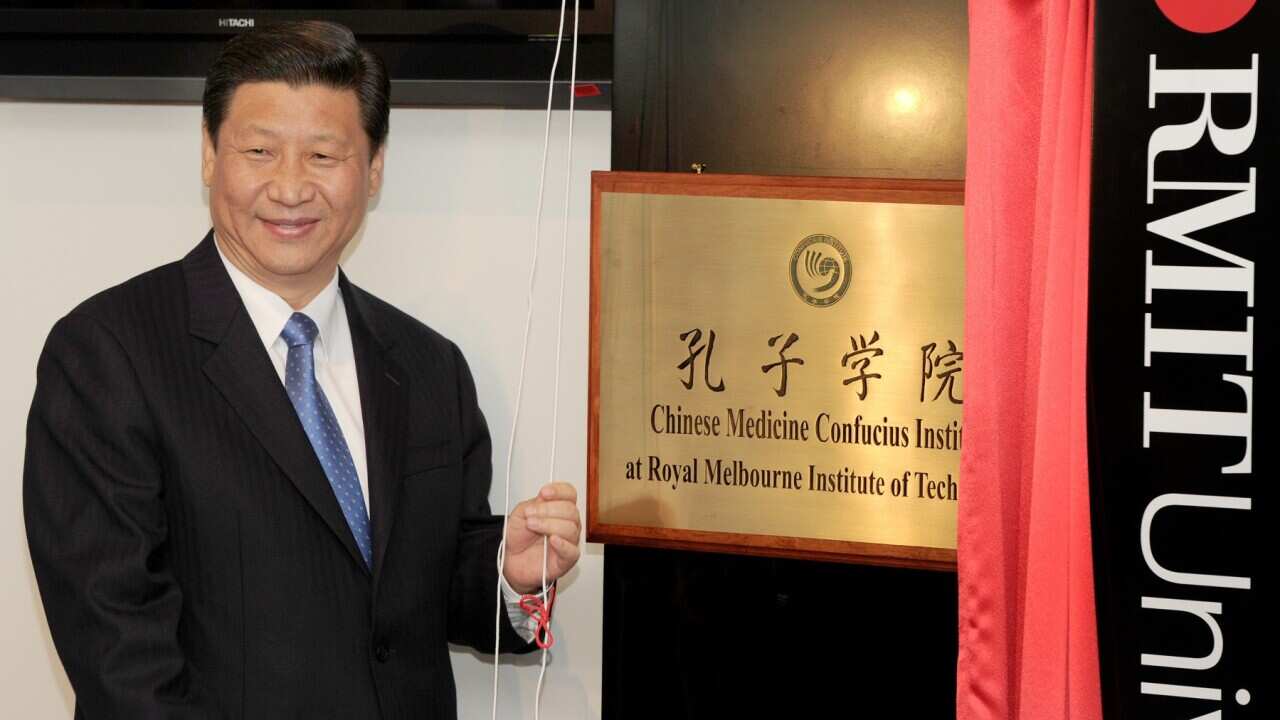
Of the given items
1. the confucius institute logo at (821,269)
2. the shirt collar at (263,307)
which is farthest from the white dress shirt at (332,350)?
the confucius institute logo at (821,269)

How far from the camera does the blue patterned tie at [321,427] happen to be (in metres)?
1.51

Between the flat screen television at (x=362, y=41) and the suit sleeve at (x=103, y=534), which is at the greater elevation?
the flat screen television at (x=362, y=41)

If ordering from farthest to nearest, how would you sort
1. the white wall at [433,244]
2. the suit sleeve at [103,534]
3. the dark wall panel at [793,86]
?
the white wall at [433,244] → the dark wall panel at [793,86] → the suit sleeve at [103,534]

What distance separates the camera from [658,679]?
65.6 inches

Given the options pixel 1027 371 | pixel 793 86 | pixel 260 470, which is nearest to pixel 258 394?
pixel 260 470

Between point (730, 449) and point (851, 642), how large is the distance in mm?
308

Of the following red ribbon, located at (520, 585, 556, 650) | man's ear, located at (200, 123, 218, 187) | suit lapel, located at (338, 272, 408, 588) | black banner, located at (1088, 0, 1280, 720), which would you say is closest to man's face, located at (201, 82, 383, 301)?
man's ear, located at (200, 123, 218, 187)

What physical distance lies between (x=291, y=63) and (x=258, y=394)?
0.39 meters

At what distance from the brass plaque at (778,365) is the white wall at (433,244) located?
29 cm

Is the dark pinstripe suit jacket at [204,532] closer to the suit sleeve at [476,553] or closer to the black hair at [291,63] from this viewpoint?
the suit sleeve at [476,553]

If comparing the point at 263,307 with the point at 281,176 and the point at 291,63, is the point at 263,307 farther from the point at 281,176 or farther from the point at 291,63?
the point at 291,63

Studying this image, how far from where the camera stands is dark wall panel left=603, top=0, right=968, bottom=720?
158cm

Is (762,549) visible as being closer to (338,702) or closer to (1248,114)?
(338,702)

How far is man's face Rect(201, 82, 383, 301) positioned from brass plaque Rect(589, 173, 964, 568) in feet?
1.05
